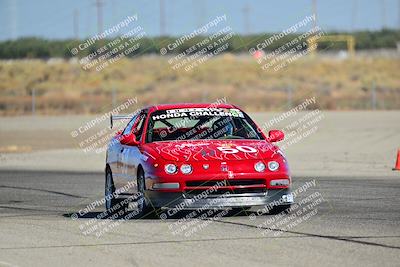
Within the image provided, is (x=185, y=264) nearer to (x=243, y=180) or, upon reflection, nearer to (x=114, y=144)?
(x=243, y=180)

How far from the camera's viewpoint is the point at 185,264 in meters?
9.43

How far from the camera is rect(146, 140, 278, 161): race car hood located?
1310 centimetres

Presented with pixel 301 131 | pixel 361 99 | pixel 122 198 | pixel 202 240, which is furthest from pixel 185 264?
pixel 361 99

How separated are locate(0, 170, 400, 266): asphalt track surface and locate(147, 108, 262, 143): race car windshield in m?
1.15

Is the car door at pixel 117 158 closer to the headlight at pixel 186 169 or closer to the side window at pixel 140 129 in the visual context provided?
the side window at pixel 140 129

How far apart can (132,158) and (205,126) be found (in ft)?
3.59

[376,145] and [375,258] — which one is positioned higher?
[375,258]

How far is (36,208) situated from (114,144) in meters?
1.41

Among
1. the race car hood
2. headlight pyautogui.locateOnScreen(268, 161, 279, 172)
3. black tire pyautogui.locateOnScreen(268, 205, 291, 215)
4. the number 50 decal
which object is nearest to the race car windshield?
the race car hood

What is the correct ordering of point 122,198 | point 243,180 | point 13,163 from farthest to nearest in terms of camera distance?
point 13,163 → point 122,198 → point 243,180

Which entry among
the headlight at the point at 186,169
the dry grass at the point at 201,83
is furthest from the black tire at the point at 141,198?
the dry grass at the point at 201,83

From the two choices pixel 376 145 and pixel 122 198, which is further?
pixel 376 145

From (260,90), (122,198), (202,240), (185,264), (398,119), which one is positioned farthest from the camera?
(260,90)

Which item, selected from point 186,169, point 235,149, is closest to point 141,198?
point 186,169
